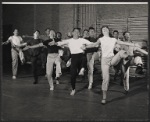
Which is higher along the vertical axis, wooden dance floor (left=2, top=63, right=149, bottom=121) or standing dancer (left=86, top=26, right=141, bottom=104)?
standing dancer (left=86, top=26, right=141, bottom=104)

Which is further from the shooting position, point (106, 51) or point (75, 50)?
point (75, 50)

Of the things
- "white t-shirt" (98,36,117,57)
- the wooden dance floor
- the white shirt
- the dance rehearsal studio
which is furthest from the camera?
the white shirt

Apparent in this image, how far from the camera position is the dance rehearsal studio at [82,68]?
18.1 feet

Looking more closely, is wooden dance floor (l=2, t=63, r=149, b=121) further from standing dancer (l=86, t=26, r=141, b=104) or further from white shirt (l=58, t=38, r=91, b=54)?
white shirt (l=58, t=38, r=91, b=54)

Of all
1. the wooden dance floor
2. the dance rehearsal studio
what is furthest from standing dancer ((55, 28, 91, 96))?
the wooden dance floor

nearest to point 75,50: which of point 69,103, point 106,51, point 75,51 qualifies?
point 75,51

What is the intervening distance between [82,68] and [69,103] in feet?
11.0

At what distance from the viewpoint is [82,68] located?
9.48m

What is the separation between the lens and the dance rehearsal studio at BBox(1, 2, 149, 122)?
18.1ft

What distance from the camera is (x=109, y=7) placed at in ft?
39.7

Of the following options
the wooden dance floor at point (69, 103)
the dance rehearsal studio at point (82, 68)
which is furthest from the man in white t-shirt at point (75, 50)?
the wooden dance floor at point (69, 103)

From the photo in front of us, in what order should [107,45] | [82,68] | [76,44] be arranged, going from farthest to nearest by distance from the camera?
1. [82,68]
2. [76,44]
3. [107,45]

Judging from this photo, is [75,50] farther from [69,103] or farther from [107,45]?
[69,103]

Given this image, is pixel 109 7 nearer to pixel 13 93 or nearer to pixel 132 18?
pixel 132 18
